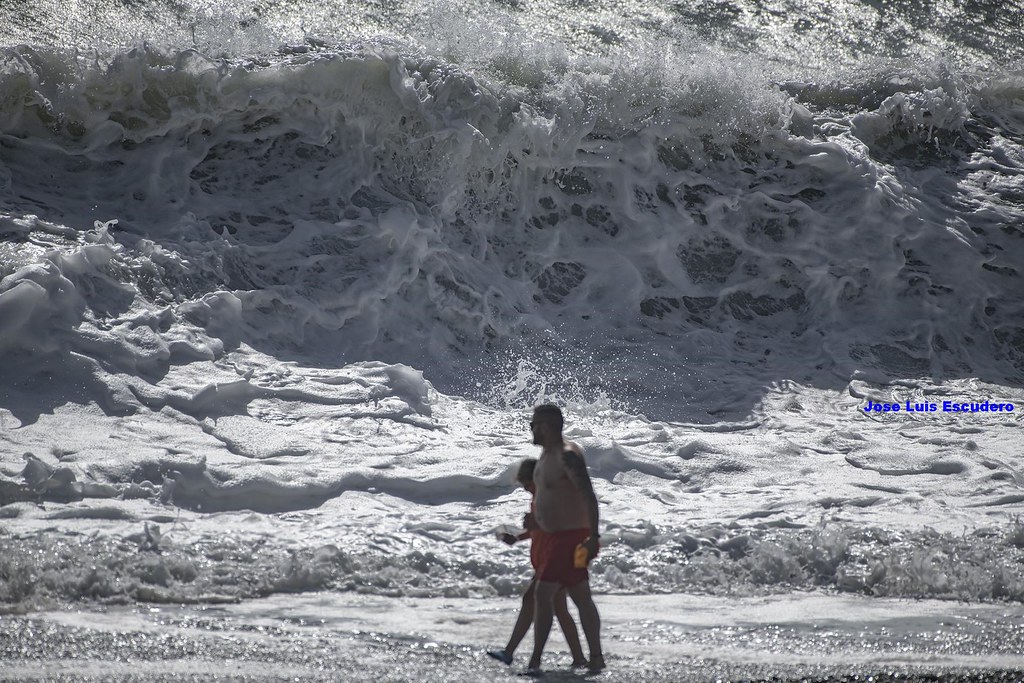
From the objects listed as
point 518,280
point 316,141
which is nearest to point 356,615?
point 518,280

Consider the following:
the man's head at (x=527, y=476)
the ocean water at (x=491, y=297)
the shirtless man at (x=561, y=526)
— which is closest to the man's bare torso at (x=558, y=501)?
the shirtless man at (x=561, y=526)

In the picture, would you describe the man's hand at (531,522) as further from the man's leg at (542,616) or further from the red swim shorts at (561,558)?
the man's leg at (542,616)

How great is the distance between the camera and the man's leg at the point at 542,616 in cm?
359

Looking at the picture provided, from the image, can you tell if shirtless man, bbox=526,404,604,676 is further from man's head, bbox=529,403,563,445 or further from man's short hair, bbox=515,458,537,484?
man's short hair, bbox=515,458,537,484

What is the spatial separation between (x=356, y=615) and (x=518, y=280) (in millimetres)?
4690

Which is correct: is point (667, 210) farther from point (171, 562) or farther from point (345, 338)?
point (171, 562)

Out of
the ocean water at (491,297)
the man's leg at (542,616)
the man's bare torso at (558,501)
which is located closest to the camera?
the man's leg at (542,616)

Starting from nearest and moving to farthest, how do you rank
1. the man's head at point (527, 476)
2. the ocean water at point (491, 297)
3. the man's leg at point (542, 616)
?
the man's leg at point (542, 616) → the man's head at point (527, 476) → the ocean water at point (491, 297)

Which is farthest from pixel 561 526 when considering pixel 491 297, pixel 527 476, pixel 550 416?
pixel 491 297

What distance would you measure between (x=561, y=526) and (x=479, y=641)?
56 cm

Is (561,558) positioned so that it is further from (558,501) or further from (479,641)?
(479,641)

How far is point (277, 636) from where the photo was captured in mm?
3791

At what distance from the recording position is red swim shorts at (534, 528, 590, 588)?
3.66 metres

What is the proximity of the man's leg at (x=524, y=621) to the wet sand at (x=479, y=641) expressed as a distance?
0.07 meters
